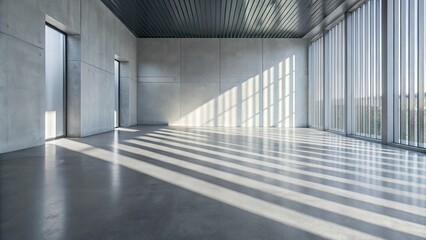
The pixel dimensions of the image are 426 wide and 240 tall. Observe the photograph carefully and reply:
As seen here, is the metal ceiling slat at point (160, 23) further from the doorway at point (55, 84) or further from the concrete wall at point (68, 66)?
the doorway at point (55, 84)

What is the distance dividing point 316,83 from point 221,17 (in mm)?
8747

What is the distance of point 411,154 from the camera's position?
381 inches

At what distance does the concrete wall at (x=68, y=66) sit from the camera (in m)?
9.53

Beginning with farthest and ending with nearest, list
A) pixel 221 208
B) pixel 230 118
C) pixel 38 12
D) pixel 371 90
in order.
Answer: pixel 230 118 → pixel 371 90 → pixel 38 12 → pixel 221 208

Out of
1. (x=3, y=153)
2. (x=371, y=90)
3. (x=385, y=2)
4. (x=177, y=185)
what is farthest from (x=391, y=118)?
(x=3, y=153)

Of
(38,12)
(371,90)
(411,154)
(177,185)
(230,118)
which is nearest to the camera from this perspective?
(177,185)

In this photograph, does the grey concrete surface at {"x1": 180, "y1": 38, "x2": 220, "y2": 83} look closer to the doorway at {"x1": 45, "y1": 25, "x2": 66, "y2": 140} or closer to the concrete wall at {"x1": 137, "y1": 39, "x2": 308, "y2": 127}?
the concrete wall at {"x1": 137, "y1": 39, "x2": 308, "y2": 127}

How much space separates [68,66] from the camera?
47.4 feet

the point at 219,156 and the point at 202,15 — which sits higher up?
the point at 202,15

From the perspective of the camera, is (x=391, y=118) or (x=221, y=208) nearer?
(x=221, y=208)

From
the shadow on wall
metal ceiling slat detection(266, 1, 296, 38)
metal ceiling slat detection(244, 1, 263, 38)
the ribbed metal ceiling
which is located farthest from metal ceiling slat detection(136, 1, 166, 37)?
metal ceiling slat detection(266, 1, 296, 38)

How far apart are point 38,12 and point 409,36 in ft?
43.5

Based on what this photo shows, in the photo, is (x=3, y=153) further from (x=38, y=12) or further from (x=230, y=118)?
(x=230, y=118)

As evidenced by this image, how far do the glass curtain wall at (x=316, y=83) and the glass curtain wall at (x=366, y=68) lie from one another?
18.4ft
